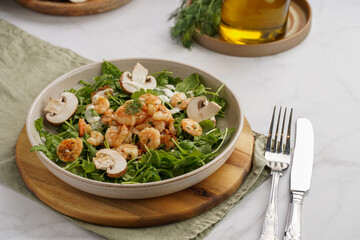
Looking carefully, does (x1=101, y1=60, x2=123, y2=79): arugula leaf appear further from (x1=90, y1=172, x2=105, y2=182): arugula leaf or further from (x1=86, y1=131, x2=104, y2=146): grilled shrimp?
(x1=90, y1=172, x2=105, y2=182): arugula leaf

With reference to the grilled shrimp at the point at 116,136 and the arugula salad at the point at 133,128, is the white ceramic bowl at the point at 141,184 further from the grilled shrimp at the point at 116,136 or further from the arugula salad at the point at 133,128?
the grilled shrimp at the point at 116,136

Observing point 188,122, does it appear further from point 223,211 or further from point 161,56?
point 161,56

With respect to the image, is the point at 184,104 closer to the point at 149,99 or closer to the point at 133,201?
the point at 149,99

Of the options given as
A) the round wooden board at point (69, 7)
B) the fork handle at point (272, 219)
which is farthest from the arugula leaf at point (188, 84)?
the round wooden board at point (69, 7)

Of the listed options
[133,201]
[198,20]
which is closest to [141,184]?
[133,201]

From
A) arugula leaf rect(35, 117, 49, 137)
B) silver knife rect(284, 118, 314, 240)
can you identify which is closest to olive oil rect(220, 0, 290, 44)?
silver knife rect(284, 118, 314, 240)

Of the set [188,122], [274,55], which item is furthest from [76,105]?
[274,55]
